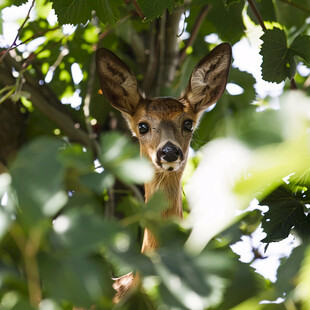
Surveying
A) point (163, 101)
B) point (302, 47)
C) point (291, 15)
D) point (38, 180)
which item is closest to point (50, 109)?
point (163, 101)

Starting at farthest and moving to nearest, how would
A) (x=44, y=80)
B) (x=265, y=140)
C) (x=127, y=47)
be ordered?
(x=127, y=47), (x=44, y=80), (x=265, y=140)

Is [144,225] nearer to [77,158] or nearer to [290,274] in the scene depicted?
[77,158]

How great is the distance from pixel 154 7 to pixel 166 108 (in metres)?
1.45

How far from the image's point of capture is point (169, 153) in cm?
439

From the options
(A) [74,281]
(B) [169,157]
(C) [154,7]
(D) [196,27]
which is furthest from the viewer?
(D) [196,27]

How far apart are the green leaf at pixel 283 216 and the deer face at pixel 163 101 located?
1635 mm

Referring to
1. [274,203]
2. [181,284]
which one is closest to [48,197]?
[181,284]

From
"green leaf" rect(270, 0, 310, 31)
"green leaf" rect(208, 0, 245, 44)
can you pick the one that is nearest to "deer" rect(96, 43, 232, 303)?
"green leaf" rect(208, 0, 245, 44)

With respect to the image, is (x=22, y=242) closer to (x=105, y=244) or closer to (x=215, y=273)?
(x=105, y=244)

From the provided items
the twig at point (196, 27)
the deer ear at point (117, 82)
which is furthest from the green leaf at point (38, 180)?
the twig at point (196, 27)

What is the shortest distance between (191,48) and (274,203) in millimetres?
3562

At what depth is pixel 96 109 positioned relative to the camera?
5.78 meters

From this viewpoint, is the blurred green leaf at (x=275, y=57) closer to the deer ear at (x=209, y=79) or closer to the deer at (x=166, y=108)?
the deer at (x=166, y=108)

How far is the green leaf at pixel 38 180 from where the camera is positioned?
1486 mm
